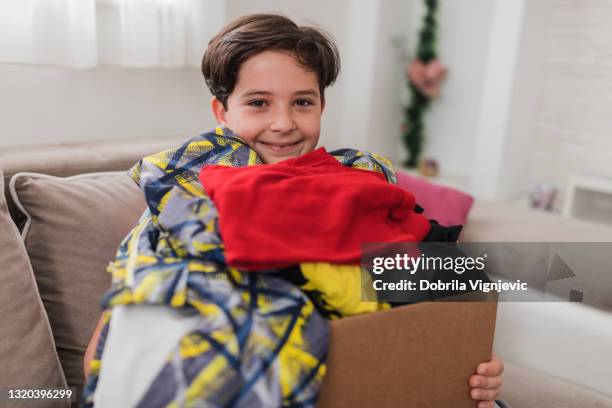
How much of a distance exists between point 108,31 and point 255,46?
3.24 ft

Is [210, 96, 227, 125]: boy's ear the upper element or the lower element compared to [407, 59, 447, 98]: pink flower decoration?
lower

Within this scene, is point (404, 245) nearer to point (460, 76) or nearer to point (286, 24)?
point (286, 24)

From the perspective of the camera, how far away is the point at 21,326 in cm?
90

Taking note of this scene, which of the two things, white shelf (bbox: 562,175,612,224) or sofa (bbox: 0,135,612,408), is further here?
white shelf (bbox: 562,175,612,224)

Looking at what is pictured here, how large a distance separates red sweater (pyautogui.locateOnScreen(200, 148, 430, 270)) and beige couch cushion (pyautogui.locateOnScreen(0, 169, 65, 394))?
392 mm

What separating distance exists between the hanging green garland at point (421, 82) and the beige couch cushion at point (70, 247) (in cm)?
254

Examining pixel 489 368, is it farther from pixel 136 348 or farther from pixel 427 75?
pixel 427 75

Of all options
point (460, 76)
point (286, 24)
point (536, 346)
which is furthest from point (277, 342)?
point (460, 76)

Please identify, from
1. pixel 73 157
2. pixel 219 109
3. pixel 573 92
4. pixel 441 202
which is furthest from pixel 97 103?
pixel 573 92

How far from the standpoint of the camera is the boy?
39.0 inches

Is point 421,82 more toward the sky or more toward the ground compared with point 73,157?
more toward the sky

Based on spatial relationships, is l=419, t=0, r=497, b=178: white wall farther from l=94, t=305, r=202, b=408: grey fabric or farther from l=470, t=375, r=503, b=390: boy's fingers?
l=94, t=305, r=202, b=408: grey fabric

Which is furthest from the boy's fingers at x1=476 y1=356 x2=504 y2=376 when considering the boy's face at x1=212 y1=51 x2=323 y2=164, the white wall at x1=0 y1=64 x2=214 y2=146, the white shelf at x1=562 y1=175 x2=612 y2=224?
the white shelf at x1=562 y1=175 x2=612 y2=224

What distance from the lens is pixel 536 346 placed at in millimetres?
1286
